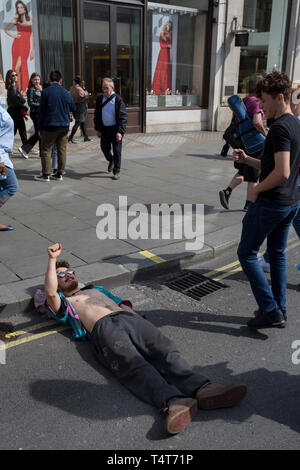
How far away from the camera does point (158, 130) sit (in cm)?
1579

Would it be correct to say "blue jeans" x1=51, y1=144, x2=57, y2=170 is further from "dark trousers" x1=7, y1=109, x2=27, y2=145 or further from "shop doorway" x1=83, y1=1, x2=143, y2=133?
"shop doorway" x1=83, y1=1, x2=143, y2=133

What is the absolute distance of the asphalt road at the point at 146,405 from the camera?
8.60 feet

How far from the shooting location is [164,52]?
16.0 metres

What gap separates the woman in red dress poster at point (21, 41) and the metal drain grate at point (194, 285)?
31.9 feet

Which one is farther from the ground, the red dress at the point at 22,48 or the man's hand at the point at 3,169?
the red dress at the point at 22,48

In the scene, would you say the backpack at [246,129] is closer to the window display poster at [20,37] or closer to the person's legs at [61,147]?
the person's legs at [61,147]

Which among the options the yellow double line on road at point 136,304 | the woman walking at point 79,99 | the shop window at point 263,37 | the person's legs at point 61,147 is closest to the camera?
the yellow double line on road at point 136,304

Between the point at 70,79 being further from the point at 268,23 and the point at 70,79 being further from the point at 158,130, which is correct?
the point at 268,23

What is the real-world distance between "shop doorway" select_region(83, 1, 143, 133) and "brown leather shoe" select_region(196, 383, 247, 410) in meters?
12.3

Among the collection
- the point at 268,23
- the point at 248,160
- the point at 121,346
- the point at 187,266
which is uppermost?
the point at 268,23

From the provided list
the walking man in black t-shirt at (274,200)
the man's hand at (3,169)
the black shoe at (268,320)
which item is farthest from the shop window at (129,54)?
the black shoe at (268,320)

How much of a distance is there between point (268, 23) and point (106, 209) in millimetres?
14886
